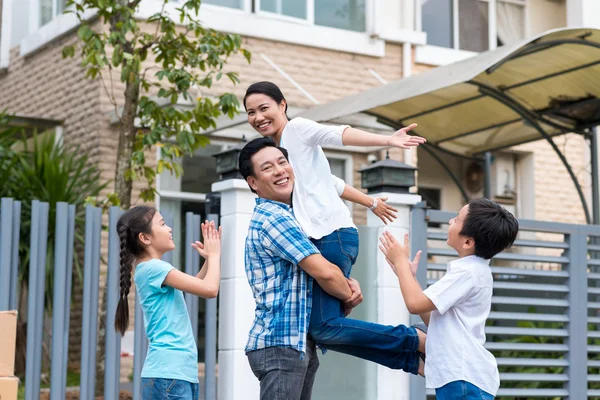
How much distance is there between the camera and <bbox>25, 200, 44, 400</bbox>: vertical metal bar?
19.8 feet

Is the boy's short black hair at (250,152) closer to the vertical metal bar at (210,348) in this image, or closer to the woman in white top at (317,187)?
the woman in white top at (317,187)

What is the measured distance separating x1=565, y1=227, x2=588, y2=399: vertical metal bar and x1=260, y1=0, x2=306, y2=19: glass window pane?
20.6 ft

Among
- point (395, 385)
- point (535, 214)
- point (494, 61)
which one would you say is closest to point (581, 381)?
point (395, 385)

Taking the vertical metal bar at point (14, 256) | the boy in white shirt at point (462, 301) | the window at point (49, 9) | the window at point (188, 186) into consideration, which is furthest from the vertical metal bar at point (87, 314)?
the window at point (49, 9)

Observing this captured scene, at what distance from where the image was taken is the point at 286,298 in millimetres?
4258

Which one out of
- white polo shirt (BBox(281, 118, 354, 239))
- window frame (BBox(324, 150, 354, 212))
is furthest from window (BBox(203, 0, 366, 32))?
white polo shirt (BBox(281, 118, 354, 239))

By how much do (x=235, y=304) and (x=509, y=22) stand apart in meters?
10.2

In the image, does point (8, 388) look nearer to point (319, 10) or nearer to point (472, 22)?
point (319, 10)

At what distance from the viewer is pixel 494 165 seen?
48.3 feet

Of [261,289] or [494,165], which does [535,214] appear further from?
[261,289]

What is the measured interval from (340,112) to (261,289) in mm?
5909

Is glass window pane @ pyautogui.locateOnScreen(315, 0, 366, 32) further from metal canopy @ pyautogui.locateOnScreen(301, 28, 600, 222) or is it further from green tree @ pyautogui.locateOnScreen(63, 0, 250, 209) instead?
green tree @ pyautogui.locateOnScreen(63, 0, 250, 209)

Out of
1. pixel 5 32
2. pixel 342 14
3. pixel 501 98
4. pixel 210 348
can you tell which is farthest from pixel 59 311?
pixel 5 32

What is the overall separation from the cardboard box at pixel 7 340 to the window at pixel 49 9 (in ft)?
27.3
